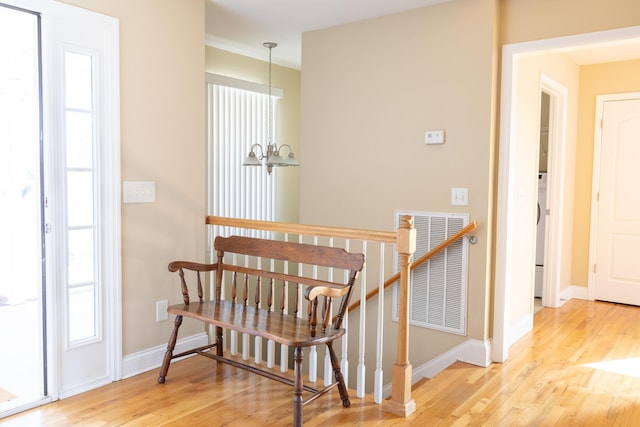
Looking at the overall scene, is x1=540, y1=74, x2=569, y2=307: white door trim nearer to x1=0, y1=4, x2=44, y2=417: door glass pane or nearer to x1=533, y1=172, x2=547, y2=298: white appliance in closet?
x1=533, y1=172, x2=547, y2=298: white appliance in closet

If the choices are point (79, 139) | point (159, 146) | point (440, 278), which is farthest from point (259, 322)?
point (440, 278)

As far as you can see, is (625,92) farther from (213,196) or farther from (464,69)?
(213,196)

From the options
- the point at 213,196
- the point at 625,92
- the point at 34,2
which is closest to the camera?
the point at 34,2

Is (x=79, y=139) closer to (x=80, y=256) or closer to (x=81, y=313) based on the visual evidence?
(x=80, y=256)

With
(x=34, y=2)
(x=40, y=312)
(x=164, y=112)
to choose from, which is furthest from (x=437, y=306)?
(x=34, y=2)

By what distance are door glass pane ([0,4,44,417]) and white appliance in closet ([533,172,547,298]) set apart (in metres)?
4.62

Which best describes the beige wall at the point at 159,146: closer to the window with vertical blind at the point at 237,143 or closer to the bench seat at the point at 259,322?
the bench seat at the point at 259,322

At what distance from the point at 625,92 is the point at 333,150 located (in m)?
3.24

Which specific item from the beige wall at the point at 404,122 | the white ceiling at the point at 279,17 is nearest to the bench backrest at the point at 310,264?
the beige wall at the point at 404,122

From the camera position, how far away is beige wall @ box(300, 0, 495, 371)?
362 cm

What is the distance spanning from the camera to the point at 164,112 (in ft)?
→ 11.0

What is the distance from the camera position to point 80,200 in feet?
9.71

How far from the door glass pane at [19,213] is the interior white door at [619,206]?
5267 mm

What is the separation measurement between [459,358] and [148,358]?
86.4 inches
